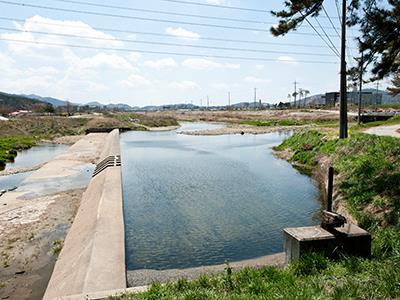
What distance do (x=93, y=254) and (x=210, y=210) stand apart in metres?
7.08

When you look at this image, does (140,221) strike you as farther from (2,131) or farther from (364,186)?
(2,131)

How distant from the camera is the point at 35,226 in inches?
526

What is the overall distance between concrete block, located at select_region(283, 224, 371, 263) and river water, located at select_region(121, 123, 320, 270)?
138 inches

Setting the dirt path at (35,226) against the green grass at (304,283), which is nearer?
the green grass at (304,283)

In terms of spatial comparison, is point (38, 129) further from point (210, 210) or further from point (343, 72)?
point (343, 72)

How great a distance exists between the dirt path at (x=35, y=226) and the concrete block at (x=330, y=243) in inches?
246

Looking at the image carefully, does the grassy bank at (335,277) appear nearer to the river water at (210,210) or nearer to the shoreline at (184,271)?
the shoreline at (184,271)

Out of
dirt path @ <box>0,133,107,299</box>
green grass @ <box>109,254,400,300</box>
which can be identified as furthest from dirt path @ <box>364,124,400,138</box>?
dirt path @ <box>0,133,107,299</box>

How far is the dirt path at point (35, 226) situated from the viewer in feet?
31.3

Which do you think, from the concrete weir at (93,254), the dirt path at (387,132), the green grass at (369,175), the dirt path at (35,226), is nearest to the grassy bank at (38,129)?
the dirt path at (35,226)

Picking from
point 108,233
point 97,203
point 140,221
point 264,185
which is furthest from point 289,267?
point 264,185

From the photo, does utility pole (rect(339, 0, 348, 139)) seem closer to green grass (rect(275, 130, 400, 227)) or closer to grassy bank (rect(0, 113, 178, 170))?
green grass (rect(275, 130, 400, 227))

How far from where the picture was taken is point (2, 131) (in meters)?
53.0

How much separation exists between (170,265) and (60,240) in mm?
4482
